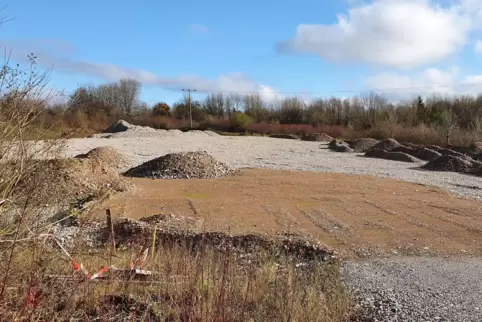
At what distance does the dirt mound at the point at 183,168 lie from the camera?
17.3 m

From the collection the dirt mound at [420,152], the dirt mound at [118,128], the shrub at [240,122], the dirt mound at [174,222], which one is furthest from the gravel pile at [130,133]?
the dirt mound at [174,222]

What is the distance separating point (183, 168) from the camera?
17.6 metres

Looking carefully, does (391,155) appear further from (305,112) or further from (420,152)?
(305,112)

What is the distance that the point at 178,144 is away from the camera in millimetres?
32844

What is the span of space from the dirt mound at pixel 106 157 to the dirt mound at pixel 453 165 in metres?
12.7

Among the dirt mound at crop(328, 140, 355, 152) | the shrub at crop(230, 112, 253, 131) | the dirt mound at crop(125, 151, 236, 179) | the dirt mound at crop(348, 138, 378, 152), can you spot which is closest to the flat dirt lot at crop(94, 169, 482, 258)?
the dirt mound at crop(125, 151, 236, 179)

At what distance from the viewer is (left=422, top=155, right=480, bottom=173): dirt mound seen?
67.5 feet

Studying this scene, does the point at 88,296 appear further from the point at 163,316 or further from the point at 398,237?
the point at 398,237

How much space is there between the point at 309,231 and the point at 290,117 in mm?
54624

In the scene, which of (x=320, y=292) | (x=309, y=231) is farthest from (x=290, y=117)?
(x=320, y=292)

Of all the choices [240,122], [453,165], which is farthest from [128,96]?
[453,165]

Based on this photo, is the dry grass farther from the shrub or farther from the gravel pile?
the shrub

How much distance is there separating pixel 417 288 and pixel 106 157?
13126mm

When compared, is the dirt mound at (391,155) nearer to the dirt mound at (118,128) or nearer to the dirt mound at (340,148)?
the dirt mound at (340,148)
